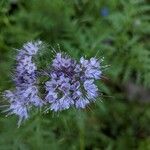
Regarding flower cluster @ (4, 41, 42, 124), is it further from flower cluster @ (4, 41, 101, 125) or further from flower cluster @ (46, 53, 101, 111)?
flower cluster @ (46, 53, 101, 111)

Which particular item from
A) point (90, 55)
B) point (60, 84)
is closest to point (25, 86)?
point (60, 84)

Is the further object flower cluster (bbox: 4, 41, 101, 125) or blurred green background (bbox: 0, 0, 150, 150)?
blurred green background (bbox: 0, 0, 150, 150)

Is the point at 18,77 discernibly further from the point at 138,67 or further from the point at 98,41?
the point at 138,67

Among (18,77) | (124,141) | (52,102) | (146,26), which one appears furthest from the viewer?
(124,141)

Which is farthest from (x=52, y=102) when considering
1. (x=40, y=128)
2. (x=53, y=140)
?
(x=53, y=140)

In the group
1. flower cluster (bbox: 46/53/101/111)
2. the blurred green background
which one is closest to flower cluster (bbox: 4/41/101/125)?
flower cluster (bbox: 46/53/101/111)

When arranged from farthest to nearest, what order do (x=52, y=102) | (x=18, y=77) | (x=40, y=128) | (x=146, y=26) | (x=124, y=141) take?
(x=124, y=141), (x=146, y=26), (x=40, y=128), (x=18, y=77), (x=52, y=102)

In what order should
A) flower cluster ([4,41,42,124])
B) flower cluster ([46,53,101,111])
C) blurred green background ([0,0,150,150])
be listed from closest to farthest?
flower cluster ([46,53,101,111]), flower cluster ([4,41,42,124]), blurred green background ([0,0,150,150])

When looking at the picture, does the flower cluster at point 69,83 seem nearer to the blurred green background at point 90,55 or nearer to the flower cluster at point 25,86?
the flower cluster at point 25,86
